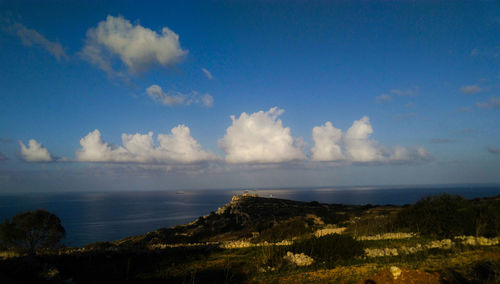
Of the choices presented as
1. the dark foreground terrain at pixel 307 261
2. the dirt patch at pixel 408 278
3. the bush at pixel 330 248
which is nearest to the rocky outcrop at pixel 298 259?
the dark foreground terrain at pixel 307 261

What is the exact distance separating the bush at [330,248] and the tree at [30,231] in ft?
136

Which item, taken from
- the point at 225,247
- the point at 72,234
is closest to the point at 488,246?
the point at 225,247

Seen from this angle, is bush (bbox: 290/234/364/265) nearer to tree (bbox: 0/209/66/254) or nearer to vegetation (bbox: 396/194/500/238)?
vegetation (bbox: 396/194/500/238)

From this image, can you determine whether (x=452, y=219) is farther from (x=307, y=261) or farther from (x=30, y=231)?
(x=30, y=231)

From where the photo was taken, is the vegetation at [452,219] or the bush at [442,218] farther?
the bush at [442,218]

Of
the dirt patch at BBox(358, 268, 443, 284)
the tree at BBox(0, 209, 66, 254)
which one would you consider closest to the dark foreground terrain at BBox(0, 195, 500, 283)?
the dirt patch at BBox(358, 268, 443, 284)

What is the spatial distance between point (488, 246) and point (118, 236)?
91.2 m

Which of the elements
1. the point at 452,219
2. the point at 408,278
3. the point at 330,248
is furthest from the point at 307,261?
the point at 452,219

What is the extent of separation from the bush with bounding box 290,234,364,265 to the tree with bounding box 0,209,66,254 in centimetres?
4157

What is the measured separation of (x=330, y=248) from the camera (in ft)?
36.2

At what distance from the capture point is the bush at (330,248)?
1054 cm

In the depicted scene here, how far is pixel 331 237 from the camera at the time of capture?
12.2 m

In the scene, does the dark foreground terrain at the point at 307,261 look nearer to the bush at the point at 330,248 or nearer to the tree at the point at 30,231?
the bush at the point at 330,248

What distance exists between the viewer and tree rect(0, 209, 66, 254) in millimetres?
36938
